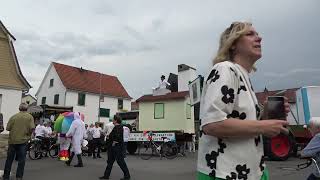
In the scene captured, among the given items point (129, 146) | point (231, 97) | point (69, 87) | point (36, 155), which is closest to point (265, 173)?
point (231, 97)

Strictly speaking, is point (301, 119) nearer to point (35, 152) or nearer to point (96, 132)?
point (96, 132)

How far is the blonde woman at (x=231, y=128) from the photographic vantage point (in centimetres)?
254

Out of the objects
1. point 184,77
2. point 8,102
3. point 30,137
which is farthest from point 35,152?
point 184,77

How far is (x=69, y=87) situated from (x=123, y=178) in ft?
148

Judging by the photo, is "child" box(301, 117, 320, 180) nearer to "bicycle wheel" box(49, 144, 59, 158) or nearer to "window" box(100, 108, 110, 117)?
"bicycle wheel" box(49, 144, 59, 158)

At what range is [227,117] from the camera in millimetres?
2596

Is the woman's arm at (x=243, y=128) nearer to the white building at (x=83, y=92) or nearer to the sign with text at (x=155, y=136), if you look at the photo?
the sign with text at (x=155, y=136)

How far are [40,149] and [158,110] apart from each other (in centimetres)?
942

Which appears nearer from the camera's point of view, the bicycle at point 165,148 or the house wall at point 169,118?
the bicycle at point 165,148

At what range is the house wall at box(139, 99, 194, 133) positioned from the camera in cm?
2822

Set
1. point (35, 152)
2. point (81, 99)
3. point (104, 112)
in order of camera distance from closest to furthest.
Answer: point (35, 152), point (81, 99), point (104, 112)

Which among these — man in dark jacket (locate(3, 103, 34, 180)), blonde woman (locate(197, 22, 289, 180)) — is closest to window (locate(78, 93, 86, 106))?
man in dark jacket (locate(3, 103, 34, 180))

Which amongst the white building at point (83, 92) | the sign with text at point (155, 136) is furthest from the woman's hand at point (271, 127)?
the white building at point (83, 92)

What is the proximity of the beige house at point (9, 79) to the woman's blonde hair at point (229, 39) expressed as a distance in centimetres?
2527
